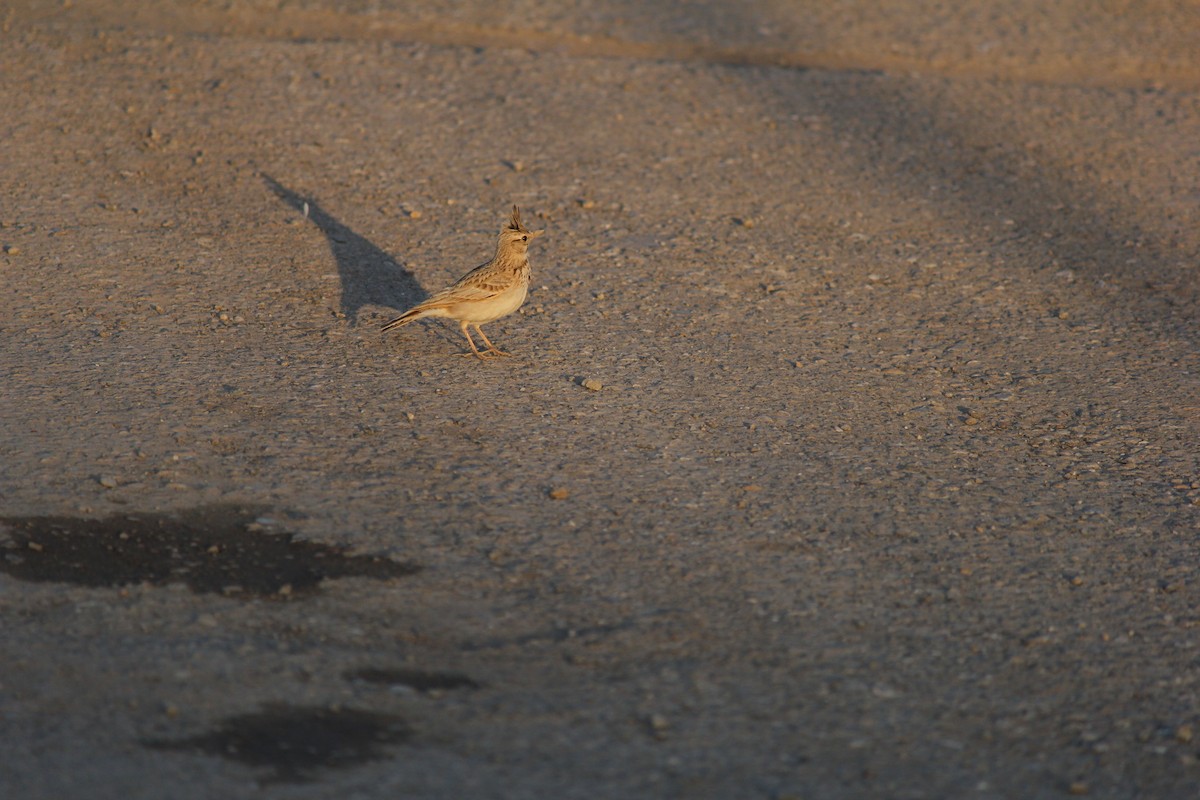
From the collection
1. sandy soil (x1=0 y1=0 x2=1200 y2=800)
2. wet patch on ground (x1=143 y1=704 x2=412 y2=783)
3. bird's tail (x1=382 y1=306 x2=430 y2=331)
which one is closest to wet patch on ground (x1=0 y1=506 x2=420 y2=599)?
sandy soil (x1=0 y1=0 x2=1200 y2=800)

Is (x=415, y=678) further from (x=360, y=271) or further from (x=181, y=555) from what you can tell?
(x=360, y=271)

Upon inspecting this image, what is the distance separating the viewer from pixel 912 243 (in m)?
9.17

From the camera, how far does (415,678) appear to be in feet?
15.4

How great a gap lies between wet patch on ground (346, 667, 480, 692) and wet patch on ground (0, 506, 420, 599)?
62 cm

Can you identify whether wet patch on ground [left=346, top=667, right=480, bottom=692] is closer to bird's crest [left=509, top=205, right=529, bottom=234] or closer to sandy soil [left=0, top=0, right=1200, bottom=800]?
sandy soil [left=0, top=0, right=1200, bottom=800]

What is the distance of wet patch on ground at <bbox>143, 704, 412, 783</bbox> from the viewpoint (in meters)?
4.23

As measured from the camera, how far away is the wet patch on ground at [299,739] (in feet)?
13.9

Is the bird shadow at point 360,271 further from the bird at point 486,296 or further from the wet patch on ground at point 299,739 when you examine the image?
the wet patch on ground at point 299,739

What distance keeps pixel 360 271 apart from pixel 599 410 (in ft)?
7.64

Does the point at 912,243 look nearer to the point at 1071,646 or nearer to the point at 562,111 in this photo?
the point at 562,111

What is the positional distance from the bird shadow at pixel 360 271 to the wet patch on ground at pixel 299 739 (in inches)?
145

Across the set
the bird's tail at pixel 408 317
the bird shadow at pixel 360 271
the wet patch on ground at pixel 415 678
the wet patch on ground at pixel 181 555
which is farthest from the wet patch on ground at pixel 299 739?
the bird shadow at pixel 360 271

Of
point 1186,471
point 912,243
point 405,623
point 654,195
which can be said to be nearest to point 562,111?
point 654,195

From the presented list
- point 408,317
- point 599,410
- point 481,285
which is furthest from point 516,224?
point 599,410
